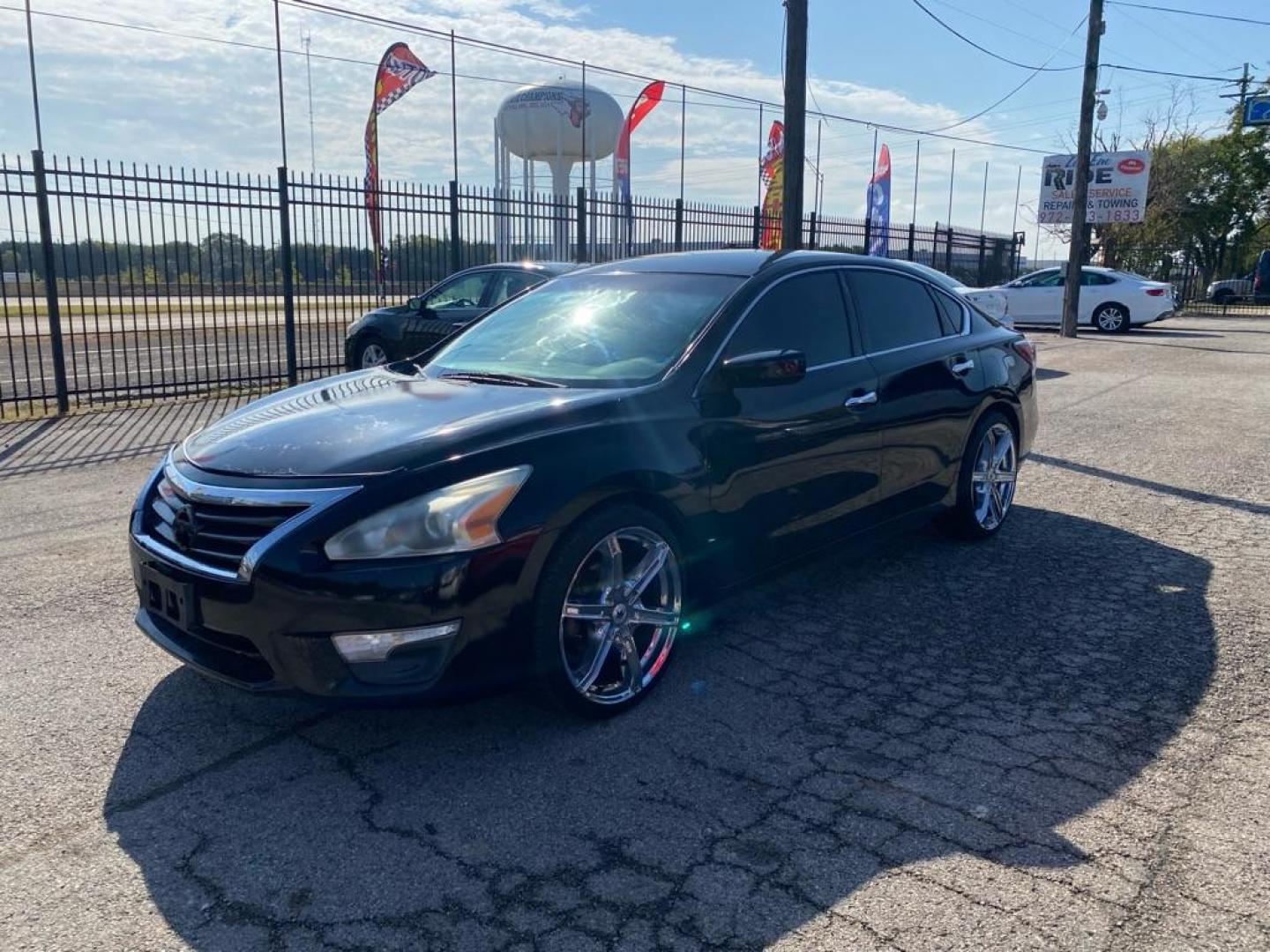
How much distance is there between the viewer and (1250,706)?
148 inches

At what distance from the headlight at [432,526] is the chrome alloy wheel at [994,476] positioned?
3.44 m

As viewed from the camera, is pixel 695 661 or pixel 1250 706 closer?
pixel 1250 706

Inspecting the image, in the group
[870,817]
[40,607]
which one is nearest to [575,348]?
[870,817]

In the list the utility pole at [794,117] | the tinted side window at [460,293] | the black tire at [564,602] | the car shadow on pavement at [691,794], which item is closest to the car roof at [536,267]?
the tinted side window at [460,293]

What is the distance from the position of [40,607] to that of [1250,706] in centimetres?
511

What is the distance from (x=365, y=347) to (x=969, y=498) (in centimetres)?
874

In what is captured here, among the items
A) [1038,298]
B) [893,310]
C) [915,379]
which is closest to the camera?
[915,379]

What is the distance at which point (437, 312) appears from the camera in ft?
37.6

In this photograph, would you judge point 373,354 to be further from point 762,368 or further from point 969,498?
point 762,368

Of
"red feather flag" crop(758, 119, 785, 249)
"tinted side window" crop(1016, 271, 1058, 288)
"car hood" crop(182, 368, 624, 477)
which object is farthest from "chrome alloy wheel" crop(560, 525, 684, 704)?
"tinted side window" crop(1016, 271, 1058, 288)

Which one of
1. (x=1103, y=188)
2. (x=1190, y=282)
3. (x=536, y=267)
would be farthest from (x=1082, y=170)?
(x=1190, y=282)

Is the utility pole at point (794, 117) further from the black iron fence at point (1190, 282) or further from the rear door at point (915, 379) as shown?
the black iron fence at point (1190, 282)

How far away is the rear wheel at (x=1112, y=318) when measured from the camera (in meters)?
22.9

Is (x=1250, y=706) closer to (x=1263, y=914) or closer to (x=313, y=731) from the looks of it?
(x=1263, y=914)
